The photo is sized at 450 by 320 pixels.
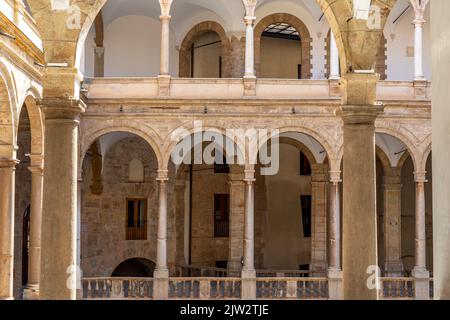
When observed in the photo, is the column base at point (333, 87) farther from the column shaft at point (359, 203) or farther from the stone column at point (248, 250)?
the column shaft at point (359, 203)

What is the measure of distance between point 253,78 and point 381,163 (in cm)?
604

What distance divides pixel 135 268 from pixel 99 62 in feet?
24.0

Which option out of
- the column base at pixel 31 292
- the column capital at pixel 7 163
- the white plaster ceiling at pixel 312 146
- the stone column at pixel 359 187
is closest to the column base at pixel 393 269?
the white plaster ceiling at pixel 312 146

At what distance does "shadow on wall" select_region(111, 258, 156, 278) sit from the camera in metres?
22.9

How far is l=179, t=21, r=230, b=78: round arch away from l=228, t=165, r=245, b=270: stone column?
3.09 metres

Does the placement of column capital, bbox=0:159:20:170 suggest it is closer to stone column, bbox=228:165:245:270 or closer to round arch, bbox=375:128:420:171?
stone column, bbox=228:165:245:270

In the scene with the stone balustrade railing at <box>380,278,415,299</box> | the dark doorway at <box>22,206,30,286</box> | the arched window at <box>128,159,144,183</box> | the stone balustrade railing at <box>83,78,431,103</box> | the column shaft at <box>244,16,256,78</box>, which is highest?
the column shaft at <box>244,16,256,78</box>

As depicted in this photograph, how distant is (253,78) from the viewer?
60.3ft

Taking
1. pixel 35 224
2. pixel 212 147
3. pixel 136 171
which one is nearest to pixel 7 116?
pixel 35 224

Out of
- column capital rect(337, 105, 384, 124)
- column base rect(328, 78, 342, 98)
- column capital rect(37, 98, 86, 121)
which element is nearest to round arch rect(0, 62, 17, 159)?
column capital rect(37, 98, 86, 121)

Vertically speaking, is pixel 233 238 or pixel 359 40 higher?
pixel 359 40

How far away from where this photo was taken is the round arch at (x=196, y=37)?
20.8 meters
